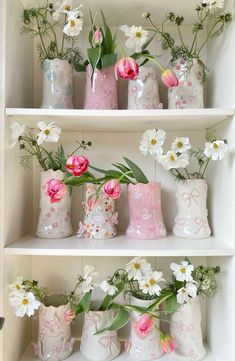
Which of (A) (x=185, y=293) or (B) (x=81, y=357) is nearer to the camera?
(A) (x=185, y=293)

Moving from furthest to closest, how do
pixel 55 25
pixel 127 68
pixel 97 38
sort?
pixel 55 25
pixel 97 38
pixel 127 68

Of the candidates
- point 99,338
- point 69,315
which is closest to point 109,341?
point 99,338

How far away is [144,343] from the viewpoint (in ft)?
3.18

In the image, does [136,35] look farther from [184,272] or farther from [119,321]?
[119,321]

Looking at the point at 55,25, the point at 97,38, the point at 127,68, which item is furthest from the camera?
the point at 55,25

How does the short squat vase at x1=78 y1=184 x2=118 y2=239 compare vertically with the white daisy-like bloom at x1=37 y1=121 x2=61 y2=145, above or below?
below

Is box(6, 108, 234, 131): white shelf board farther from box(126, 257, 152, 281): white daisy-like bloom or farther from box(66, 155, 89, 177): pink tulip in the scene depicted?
box(126, 257, 152, 281): white daisy-like bloom

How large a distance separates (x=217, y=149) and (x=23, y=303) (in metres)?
0.67

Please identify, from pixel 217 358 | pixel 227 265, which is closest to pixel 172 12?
pixel 227 265

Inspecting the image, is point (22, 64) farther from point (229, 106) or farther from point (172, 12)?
point (229, 106)

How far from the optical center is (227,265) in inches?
36.1

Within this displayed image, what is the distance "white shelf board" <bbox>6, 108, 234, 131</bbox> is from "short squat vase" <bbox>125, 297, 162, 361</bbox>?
0.53 metres

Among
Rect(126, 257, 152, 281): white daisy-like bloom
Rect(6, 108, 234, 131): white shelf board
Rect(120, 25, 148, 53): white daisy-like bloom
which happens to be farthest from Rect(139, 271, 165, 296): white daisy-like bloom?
Rect(120, 25, 148, 53): white daisy-like bloom

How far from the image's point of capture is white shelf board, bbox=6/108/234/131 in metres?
0.88
